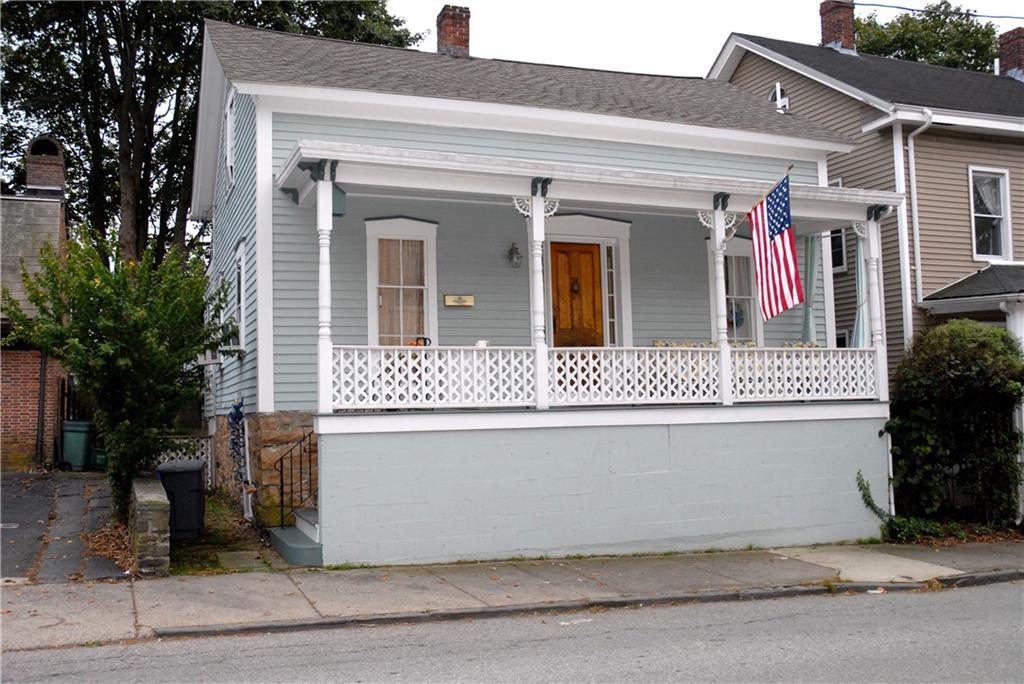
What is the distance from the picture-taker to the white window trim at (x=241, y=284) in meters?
14.0

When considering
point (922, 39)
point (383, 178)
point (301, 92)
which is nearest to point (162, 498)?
point (383, 178)

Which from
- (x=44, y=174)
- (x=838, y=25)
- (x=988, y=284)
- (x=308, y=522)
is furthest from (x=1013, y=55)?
(x=44, y=174)

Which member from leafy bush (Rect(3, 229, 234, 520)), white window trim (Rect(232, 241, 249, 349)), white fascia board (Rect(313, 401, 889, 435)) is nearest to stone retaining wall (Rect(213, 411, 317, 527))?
leafy bush (Rect(3, 229, 234, 520))

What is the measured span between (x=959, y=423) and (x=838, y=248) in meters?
5.15

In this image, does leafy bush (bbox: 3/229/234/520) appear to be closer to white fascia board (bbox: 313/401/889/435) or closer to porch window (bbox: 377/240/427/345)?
white fascia board (bbox: 313/401/889/435)

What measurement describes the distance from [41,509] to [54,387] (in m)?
5.85

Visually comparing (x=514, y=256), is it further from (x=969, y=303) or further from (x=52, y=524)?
(x=969, y=303)

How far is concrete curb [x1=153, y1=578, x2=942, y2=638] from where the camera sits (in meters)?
7.91

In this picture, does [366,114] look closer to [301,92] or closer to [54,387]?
[301,92]

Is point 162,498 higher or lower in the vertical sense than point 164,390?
lower

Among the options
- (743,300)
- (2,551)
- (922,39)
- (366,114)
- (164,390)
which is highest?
(922,39)

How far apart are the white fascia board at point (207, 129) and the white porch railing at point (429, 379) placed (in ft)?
19.9

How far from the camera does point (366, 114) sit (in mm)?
13391

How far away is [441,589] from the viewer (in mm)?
9602
